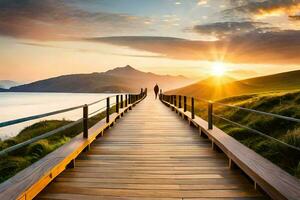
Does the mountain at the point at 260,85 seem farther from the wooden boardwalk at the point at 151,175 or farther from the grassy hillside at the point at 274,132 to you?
the wooden boardwalk at the point at 151,175

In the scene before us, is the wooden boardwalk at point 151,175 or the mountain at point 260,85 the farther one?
the mountain at point 260,85

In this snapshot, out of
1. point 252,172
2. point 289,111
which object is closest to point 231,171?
point 252,172

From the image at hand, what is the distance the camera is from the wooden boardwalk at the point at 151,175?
4672 mm

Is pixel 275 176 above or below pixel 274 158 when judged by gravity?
above

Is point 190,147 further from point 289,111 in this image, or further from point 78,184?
point 289,111

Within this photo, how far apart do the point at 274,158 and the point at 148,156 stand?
13.6 ft

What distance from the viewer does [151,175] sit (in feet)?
18.4

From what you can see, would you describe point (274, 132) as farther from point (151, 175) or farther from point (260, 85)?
point (260, 85)

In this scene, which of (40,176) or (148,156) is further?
(148,156)

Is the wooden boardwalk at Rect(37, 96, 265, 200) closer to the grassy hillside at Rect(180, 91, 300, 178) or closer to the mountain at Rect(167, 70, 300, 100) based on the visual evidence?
the grassy hillside at Rect(180, 91, 300, 178)

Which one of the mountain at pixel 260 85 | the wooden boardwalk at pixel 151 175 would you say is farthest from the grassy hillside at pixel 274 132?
the mountain at pixel 260 85

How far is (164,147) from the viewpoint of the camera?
8.26 m

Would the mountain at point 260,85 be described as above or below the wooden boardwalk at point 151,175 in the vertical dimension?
above

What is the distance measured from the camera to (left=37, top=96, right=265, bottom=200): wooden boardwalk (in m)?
4.67
